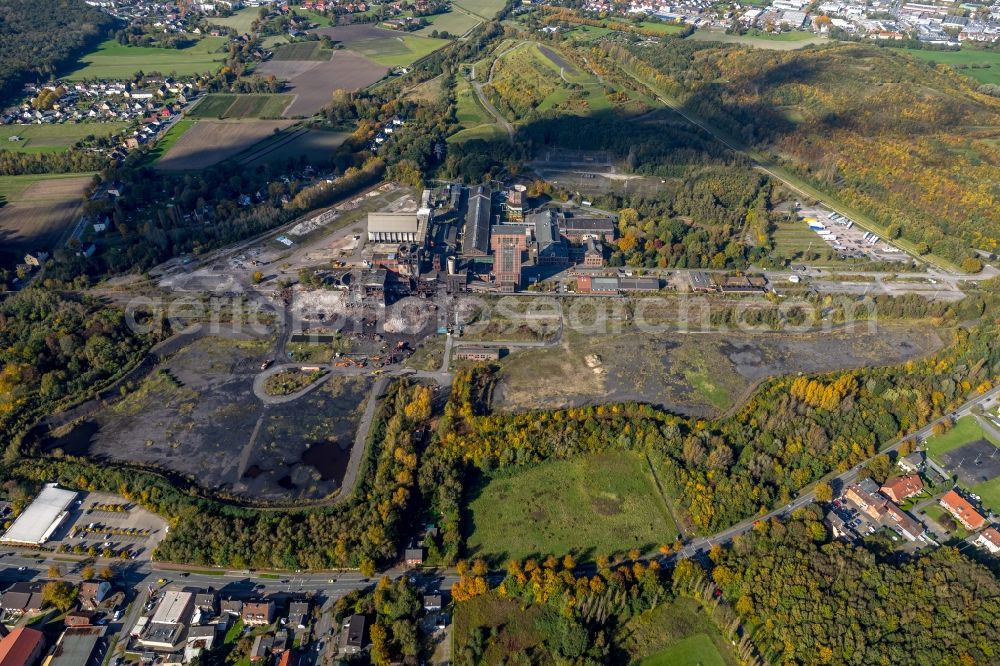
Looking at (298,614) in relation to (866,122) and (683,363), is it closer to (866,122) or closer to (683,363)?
(683,363)

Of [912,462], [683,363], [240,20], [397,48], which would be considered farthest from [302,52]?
[912,462]

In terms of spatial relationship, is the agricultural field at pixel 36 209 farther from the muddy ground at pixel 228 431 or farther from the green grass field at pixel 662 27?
the green grass field at pixel 662 27

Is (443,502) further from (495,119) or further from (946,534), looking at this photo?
(495,119)

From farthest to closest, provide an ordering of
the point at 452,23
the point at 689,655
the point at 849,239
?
1. the point at 452,23
2. the point at 849,239
3. the point at 689,655

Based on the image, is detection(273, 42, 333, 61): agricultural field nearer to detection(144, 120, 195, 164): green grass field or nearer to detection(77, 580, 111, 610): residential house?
detection(144, 120, 195, 164): green grass field

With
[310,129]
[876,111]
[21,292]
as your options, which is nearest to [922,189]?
[876,111]

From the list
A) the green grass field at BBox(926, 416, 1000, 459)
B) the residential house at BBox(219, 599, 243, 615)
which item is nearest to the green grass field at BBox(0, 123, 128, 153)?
the residential house at BBox(219, 599, 243, 615)
